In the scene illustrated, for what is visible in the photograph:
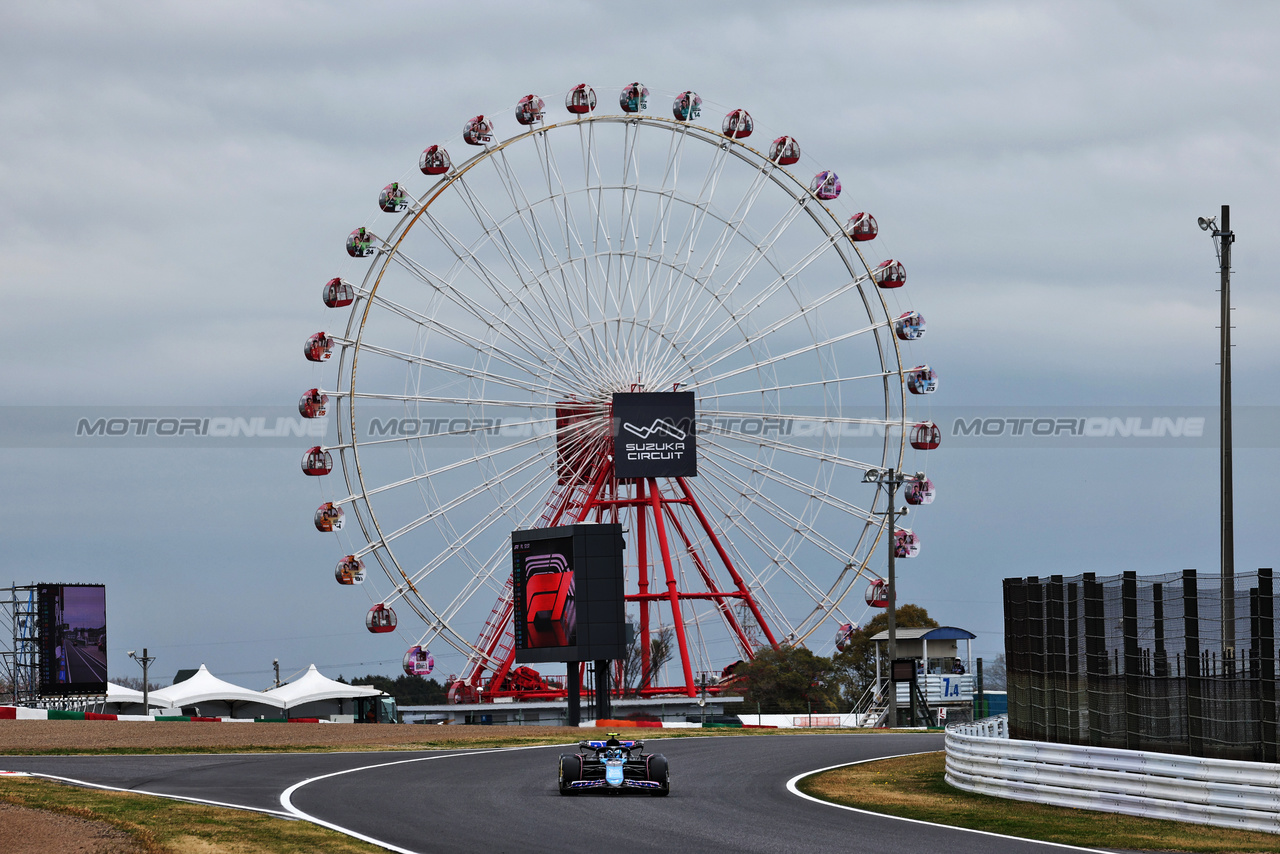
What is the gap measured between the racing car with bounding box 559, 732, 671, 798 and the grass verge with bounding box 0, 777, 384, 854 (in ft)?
16.0

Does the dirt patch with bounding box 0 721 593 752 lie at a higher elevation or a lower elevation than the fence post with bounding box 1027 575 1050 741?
lower

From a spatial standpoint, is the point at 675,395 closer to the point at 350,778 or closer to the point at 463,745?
the point at 463,745

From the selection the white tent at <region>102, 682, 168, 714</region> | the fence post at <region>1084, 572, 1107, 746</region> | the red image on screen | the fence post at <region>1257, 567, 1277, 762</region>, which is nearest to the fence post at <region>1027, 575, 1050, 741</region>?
the fence post at <region>1084, 572, 1107, 746</region>

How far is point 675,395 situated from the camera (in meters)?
55.8

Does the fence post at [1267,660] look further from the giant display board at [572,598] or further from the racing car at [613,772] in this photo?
the giant display board at [572,598]

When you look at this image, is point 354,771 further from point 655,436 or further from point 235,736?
point 655,436

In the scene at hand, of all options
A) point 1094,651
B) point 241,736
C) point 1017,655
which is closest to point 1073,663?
point 1094,651

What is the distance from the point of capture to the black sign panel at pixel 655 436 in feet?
182

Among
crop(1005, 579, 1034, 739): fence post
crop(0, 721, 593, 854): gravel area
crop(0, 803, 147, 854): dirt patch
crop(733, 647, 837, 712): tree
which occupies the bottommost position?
crop(733, 647, 837, 712): tree

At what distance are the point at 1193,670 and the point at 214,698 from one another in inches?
2992

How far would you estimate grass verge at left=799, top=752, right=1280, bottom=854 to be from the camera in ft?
59.4

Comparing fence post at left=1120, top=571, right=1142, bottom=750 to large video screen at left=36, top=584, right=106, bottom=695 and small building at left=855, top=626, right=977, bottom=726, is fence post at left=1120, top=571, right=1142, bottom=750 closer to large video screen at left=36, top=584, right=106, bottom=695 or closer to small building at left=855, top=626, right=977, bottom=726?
small building at left=855, top=626, right=977, bottom=726

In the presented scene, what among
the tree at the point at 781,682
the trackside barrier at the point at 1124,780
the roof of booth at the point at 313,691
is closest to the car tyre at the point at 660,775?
A: the trackside barrier at the point at 1124,780

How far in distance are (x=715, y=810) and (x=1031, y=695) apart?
19.6 feet
